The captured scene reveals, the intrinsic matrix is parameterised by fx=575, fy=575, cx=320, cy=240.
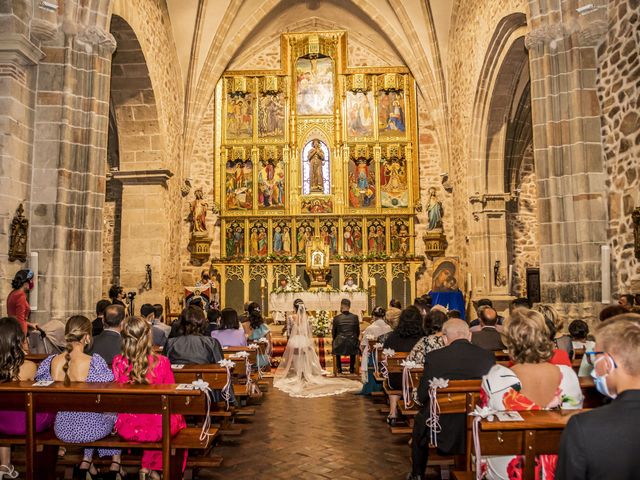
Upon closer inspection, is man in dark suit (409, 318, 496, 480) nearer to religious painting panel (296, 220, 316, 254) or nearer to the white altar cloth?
the white altar cloth

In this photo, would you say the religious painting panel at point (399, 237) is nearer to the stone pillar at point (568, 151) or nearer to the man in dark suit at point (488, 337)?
the stone pillar at point (568, 151)

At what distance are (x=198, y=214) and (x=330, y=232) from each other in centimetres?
437

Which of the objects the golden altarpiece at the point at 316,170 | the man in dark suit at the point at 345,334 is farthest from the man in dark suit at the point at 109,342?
the golden altarpiece at the point at 316,170

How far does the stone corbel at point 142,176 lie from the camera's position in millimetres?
15766

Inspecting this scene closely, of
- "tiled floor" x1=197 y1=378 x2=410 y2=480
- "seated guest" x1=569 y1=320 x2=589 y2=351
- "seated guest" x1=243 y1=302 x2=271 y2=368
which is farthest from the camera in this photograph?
"seated guest" x1=243 y1=302 x2=271 y2=368

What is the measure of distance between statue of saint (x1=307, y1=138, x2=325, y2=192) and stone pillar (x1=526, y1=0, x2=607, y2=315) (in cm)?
1082

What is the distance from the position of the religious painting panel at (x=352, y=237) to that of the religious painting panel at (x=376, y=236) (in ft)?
0.99

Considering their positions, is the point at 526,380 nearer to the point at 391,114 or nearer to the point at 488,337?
the point at 488,337

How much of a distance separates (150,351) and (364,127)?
1627 centimetres

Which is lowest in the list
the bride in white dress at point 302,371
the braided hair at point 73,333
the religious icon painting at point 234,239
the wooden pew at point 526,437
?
the bride in white dress at point 302,371

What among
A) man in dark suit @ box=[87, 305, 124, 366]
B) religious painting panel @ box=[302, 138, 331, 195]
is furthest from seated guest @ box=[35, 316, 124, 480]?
religious painting panel @ box=[302, 138, 331, 195]

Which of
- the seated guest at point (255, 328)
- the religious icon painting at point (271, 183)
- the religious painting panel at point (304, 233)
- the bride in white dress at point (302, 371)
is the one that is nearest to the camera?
the bride in white dress at point (302, 371)

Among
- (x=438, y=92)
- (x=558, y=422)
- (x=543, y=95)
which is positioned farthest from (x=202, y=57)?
(x=558, y=422)

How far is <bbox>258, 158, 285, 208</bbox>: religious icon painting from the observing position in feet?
63.8
